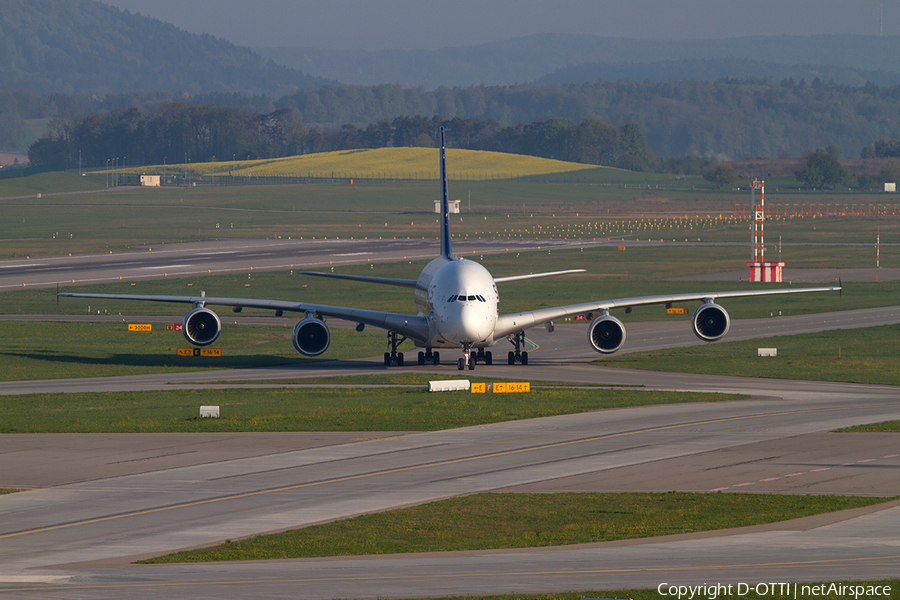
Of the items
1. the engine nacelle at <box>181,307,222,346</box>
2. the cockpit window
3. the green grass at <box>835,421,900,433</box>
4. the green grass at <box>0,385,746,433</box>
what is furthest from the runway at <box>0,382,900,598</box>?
the engine nacelle at <box>181,307,222,346</box>

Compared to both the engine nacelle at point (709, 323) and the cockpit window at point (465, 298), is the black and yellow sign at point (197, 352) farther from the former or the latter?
the engine nacelle at point (709, 323)

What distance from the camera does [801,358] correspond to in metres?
60.4

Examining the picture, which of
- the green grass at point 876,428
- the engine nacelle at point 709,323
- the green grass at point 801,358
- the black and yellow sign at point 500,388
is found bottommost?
the green grass at point 801,358

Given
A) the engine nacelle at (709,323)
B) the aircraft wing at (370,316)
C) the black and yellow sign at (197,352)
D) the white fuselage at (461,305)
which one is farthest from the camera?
the black and yellow sign at (197,352)

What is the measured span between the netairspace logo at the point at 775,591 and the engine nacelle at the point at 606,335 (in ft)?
124

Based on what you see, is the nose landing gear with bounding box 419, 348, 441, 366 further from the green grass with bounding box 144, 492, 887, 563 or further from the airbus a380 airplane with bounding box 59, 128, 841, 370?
the green grass with bounding box 144, 492, 887, 563

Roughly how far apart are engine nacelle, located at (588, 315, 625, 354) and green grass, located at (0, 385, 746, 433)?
829cm

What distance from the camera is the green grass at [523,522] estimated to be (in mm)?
24688

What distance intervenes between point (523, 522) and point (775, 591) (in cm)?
823

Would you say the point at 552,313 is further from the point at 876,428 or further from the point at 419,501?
the point at 419,501

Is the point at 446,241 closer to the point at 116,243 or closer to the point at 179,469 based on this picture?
the point at 179,469

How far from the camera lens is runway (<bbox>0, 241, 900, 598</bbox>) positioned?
2167 centimetres

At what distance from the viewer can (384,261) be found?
12594cm

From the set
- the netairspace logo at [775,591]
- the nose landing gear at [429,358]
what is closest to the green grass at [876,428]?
the netairspace logo at [775,591]
